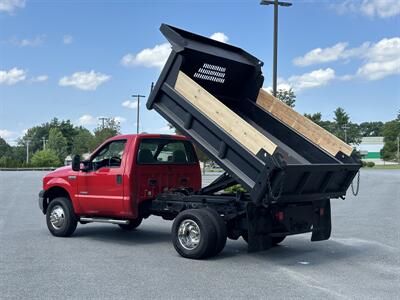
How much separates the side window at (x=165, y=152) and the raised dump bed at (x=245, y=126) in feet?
3.88

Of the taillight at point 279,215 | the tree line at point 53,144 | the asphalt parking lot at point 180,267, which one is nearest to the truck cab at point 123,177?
the asphalt parking lot at point 180,267

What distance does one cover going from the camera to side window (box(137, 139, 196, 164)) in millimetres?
9570

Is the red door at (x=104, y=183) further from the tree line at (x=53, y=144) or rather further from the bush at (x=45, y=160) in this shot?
the bush at (x=45, y=160)

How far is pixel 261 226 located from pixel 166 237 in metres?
3.07

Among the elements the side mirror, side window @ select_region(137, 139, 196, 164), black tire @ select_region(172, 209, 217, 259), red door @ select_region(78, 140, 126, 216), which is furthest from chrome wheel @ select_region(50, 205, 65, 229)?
black tire @ select_region(172, 209, 217, 259)

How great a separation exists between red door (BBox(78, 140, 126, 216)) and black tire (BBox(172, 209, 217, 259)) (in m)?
1.50

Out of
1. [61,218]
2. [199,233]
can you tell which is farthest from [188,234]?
[61,218]

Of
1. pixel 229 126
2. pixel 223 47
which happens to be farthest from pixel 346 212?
pixel 229 126

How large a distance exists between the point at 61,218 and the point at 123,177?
189cm

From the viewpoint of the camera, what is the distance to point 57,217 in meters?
10.3

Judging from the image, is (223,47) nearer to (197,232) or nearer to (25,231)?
(197,232)

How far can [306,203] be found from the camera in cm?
841

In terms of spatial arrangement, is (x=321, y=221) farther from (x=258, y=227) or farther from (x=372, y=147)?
(x=372, y=147)

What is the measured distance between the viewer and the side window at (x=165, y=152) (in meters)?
9.57
